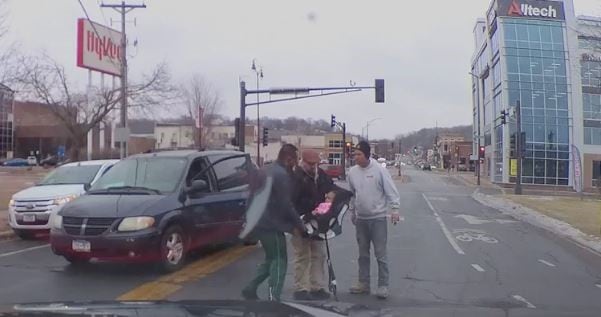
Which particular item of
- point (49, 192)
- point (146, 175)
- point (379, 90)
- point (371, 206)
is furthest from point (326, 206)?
point (379, 90)

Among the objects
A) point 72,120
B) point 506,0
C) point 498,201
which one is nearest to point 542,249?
point 498,201

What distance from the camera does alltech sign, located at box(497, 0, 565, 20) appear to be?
6044cm

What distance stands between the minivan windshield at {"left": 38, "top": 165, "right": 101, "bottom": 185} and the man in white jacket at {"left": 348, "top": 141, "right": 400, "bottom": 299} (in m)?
8.36

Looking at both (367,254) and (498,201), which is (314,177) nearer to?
(367,254)

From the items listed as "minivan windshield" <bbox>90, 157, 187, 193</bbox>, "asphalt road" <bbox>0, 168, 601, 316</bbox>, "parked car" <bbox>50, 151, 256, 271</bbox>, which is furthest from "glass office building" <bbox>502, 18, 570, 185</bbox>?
"minivan windshield" <bbox>90, 157, 187, 193</bbox>

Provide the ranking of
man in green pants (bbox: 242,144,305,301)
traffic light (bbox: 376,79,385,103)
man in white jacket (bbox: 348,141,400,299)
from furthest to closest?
traffic light (bbox: 376,79,385,103)
man in white jacket (bbox: 348,141,400,299)
man in green pants (bbox: 242,144,305,301)

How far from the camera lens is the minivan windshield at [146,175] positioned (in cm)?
973

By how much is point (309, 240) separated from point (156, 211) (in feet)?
8.12

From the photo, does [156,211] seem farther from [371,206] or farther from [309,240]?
[371,206]

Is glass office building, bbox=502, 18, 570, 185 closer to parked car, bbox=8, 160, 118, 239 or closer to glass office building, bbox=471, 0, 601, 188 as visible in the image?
glass office building, bbox=471, 0, 601, 188

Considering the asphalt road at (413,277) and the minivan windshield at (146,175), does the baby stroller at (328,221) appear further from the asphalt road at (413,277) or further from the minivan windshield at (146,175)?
the minivan windshield at (146,175)

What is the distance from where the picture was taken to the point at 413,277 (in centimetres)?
920

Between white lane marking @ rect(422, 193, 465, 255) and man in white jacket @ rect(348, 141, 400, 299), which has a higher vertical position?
man in white jacket @ rect(348, 141, 400, 299)

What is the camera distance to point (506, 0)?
6119cm
